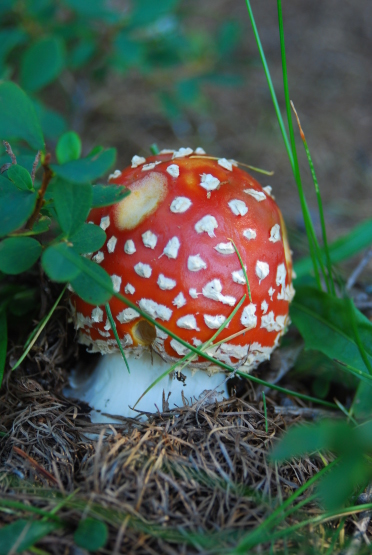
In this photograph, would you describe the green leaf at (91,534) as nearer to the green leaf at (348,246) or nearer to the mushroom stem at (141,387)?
the mushroom stem at (141,387)

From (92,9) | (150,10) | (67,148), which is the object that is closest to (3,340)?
(67,148)

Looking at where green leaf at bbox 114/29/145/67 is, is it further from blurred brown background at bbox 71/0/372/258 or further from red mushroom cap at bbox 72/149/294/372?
red mushroom cap at bbox 72/149/294/372

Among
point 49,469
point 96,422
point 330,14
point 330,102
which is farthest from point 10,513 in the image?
point 330,14

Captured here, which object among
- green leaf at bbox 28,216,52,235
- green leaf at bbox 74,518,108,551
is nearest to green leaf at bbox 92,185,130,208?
green leaf at bbox 28,216,52,235

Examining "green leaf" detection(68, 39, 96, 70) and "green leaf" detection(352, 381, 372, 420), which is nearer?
"green leaf" detection(352, 381, 372, 420)

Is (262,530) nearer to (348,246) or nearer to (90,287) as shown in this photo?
(90,287)
